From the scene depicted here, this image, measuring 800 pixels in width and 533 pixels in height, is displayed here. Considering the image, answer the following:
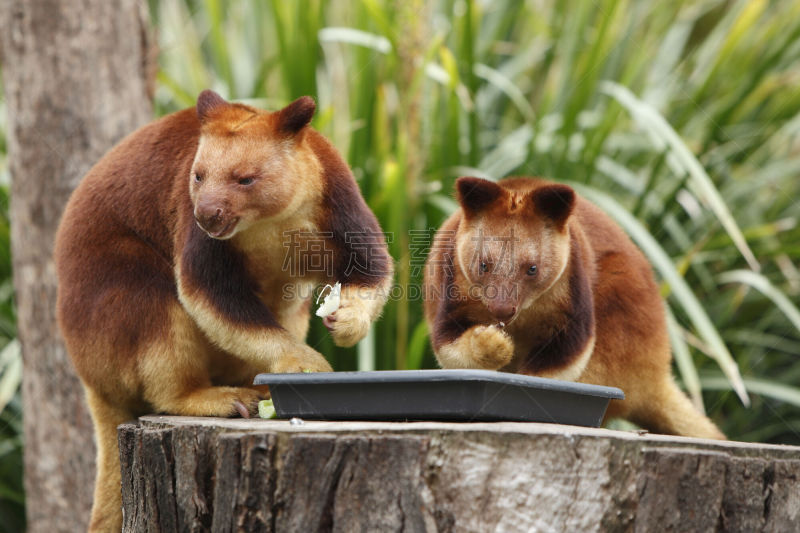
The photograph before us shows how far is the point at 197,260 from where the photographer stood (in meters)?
3.54

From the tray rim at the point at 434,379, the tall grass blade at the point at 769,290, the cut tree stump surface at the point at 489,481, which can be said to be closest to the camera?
the cut tree stump surface at the point at 489,481

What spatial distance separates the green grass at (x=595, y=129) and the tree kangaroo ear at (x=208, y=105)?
1752mm

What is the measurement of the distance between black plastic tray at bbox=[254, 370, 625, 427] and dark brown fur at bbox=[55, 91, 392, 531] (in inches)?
22.0

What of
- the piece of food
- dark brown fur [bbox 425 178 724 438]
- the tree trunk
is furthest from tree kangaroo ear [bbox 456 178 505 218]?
the tree trunk

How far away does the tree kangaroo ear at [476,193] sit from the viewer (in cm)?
356

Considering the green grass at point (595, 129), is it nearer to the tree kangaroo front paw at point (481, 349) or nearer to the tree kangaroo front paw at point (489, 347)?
the tree kangaroo front paw at point (481, 349)

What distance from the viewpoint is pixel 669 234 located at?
250 inches

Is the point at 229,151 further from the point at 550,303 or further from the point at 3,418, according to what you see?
the point at 3,418

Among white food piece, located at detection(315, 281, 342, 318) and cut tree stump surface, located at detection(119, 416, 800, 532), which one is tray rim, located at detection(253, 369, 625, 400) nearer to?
cut tree stump surface, located at detection(119, 416, 800, 532)

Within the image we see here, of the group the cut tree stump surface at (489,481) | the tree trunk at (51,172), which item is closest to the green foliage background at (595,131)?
the tree trunk at (51,172)

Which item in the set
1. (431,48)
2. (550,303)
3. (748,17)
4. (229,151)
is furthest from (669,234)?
(229,151)

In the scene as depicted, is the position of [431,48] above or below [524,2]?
below

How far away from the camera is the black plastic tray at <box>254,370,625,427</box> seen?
Answer: 2715 mm

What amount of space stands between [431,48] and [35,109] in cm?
255
